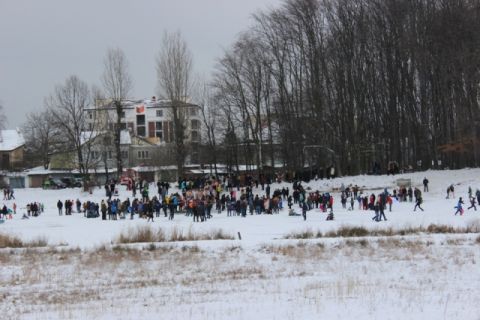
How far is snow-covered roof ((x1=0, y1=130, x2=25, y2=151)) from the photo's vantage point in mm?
96256

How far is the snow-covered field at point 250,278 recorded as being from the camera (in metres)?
12.9

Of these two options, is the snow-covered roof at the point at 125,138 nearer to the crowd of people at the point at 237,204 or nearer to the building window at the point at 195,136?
→ the building window at the point at 195,136

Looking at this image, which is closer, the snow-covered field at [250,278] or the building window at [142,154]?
the snow-covered field at [250,278]

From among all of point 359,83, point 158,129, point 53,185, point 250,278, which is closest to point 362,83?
point 359,83

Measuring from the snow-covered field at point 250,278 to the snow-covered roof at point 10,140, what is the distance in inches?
2865

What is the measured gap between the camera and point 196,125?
77.2 meters

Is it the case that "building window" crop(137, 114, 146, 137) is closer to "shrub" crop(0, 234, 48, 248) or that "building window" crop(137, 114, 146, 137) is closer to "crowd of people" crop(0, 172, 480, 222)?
"crowd of people" crop(0, 172, 480, 222)

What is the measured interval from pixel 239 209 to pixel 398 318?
86.9 ft

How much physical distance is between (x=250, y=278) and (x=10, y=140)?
89086 millimetres

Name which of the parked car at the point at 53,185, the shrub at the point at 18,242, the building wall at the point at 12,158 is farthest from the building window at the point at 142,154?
the shrub at the point at 18,242

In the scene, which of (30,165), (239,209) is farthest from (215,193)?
(30,165)

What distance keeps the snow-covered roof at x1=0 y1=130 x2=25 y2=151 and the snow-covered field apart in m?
72.8

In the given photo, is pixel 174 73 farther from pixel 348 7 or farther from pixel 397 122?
pixel 397 122

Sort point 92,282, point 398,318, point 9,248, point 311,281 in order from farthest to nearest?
point 9,248 → point 92,282 → point 311,281 → point 398,318
